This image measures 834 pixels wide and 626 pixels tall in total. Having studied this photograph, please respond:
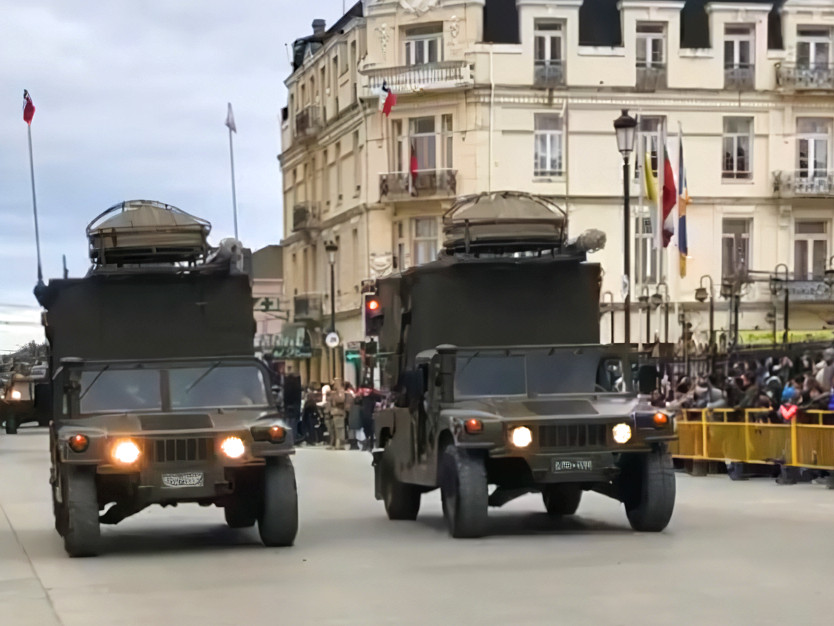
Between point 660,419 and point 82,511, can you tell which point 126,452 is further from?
point 660,419

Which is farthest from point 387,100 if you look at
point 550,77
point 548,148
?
point 548,148

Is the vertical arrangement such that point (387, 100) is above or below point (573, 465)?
above

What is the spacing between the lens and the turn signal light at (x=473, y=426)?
16.2 meters

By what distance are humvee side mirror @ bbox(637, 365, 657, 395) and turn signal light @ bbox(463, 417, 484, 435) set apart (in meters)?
2.01

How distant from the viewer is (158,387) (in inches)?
658

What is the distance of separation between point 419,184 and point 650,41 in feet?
29.2

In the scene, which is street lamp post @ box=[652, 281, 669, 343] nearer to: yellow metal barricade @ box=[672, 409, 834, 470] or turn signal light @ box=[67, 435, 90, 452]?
yellow metal barricade @ box=[672, 409, 834, 470]

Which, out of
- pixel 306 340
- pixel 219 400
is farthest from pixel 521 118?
pixel 219 400

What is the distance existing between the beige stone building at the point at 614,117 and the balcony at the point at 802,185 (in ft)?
0.15

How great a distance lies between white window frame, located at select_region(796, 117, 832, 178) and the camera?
5591cm

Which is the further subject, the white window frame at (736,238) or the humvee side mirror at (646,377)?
the white window frame at (736,238)

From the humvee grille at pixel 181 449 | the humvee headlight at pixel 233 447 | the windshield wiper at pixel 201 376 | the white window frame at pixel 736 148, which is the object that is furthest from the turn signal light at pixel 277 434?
the white window frame at pixel 736 148

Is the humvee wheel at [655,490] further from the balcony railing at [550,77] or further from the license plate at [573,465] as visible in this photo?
the balcony railing at [550,77]

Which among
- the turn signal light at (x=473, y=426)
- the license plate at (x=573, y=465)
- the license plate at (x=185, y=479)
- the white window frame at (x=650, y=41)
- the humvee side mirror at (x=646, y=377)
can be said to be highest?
the white window frame at (x=650, y=41)
